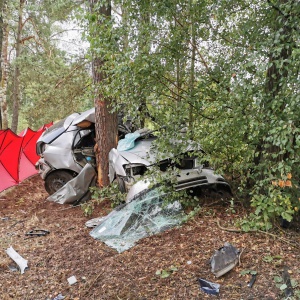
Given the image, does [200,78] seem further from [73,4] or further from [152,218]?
[73,4]

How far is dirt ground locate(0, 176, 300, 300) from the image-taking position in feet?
8.54

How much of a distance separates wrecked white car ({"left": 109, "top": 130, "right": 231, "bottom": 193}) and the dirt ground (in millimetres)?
455

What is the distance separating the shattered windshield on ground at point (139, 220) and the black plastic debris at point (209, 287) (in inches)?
44.8

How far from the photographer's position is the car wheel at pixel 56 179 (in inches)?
248

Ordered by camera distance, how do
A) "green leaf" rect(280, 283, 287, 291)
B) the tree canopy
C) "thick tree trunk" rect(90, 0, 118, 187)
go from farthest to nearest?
"thick tree trunk" rect(90, 0, 118, 187), the tree canopy, "green leaf" rect(280, 283, 287, 291)

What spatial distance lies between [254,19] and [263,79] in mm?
855

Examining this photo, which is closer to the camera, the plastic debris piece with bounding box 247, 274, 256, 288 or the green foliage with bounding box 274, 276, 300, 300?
the green foliage with bounding box 274, 276, 300, 300

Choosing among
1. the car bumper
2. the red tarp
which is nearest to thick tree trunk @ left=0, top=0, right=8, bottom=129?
the red tarp

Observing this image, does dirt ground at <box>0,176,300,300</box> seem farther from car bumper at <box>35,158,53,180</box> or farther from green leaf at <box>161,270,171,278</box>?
car bumper at <box>35,158,53,180</box>

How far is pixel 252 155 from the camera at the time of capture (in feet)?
11.5

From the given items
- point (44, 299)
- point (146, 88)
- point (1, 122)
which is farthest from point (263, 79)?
point (1, 122)

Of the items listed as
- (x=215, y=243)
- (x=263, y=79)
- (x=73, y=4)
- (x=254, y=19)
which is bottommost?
(x=215, y=243)

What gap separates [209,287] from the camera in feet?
8.48

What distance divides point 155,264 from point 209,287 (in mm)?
662
